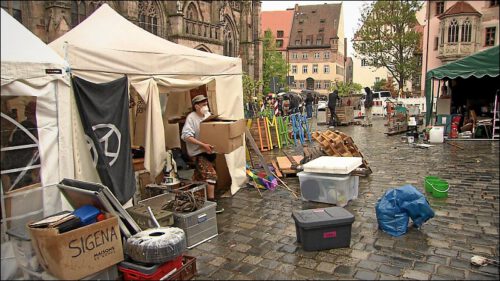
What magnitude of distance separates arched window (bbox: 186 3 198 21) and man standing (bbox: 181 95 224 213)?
82.8 ft

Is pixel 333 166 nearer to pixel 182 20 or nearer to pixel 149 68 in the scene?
pixel 149 68

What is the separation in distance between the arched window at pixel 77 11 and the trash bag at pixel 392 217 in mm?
21450

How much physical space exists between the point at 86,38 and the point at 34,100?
1.67 m

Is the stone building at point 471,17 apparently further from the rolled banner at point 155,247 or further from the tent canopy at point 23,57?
the tent canopy at point 23,57

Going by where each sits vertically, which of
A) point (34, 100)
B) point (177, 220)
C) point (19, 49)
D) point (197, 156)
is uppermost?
point (19, 49)

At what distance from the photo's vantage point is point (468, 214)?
5.75 m

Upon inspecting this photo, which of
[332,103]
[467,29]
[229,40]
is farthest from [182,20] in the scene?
[467,29]

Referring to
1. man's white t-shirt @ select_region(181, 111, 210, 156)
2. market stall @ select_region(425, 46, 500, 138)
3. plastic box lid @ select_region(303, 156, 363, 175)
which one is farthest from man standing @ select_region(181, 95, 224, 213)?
market stall @ select_region(425, 46, 500, 138)

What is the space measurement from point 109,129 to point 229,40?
104 feet

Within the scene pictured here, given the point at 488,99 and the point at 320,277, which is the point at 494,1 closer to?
the point at 320,277

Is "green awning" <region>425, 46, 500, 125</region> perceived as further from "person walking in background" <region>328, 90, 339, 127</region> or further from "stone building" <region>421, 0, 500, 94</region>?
"person walking in background" <region>328, 90, 339, 127</region>

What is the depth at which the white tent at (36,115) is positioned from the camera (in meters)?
4.09

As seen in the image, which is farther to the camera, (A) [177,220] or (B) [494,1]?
(A) [177,220]

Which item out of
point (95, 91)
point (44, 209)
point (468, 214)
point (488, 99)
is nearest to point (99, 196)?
point (44, 209)
